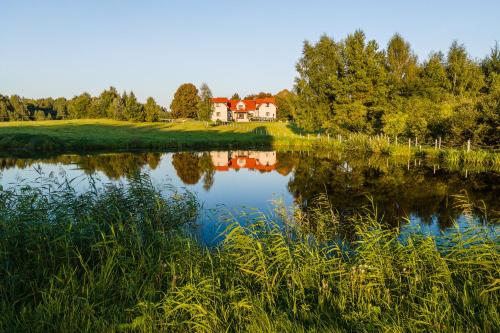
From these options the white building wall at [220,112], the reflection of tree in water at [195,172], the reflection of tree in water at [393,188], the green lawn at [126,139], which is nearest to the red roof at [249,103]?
the white building wall at [220,112]

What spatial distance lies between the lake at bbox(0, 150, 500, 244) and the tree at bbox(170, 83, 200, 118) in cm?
6973

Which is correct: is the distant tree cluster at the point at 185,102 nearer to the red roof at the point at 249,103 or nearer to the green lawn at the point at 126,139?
the red roof at the point at 249,103

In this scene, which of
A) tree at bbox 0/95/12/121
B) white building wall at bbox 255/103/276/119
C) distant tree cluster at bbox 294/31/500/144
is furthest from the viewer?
white building wall at bbox 255/103/276/119

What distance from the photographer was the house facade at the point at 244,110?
116 meters

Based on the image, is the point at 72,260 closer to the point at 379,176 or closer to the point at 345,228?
the point at 345,228

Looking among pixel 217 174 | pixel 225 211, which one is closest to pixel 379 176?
pixel 217 174

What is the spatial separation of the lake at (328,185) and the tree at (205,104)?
142 feet

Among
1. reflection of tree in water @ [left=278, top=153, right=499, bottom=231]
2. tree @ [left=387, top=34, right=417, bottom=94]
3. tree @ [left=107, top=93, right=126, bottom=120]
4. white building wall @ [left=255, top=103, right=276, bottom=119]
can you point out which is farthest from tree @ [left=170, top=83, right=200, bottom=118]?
reflection of tree in water @ [left=278, top=153, right=499, bottom=231]

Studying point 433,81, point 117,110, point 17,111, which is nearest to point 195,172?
point 433,81

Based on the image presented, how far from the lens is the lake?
14.6 meters

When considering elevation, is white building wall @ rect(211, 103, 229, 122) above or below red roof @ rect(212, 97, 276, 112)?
below

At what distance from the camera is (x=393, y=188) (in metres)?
21.9

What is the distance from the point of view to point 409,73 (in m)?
64.9

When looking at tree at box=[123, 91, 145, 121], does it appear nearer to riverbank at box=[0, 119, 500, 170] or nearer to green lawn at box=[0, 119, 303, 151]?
green lawn at box=[0, 119, 303, 151]
